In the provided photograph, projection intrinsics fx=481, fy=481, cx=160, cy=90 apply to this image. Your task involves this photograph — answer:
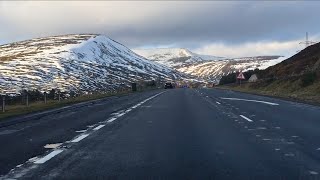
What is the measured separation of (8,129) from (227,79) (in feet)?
419

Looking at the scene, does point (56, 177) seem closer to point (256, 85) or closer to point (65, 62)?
point (256, 85)

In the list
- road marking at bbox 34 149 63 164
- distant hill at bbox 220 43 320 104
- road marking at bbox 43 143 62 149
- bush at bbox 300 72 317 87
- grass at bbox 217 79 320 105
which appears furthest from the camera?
bush at bbox 300 72 317 87

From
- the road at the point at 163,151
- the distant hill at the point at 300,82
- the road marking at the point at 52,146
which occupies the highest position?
the distant hill at the point at 300,82

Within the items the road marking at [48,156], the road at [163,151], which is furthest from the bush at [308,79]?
the road marking at [48,156]

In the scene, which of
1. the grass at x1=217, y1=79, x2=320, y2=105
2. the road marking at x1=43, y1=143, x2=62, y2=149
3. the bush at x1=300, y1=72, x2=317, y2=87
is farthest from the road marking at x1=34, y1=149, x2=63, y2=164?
the bush at x1=300, y1=72, x2=317, y2=87

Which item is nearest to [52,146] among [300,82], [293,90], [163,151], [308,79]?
[163,151]

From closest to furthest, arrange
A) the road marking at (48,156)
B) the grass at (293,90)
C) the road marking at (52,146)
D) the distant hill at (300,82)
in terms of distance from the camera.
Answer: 1. the road marking at (48,156)
2. the road marking at (52,146)
3. the grass at (293,90)
4. the distant hill at (300,82)

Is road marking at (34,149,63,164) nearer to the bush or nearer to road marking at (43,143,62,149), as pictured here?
road marking at (43,143,62,149)

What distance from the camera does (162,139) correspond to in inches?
479

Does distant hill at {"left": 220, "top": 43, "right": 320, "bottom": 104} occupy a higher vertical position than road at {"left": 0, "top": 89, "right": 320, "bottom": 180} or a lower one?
higher

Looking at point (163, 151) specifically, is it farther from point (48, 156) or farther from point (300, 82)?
point (300, 82)

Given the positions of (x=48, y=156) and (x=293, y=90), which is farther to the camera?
(x=293, y=90)

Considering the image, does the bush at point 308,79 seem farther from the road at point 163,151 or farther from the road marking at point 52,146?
the road marking at point 52,146

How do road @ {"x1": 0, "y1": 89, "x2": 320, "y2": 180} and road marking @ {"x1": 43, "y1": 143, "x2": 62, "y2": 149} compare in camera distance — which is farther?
road marking @ {"x1": 43, "y1": 143, "x2": 62, "y2": 149}
